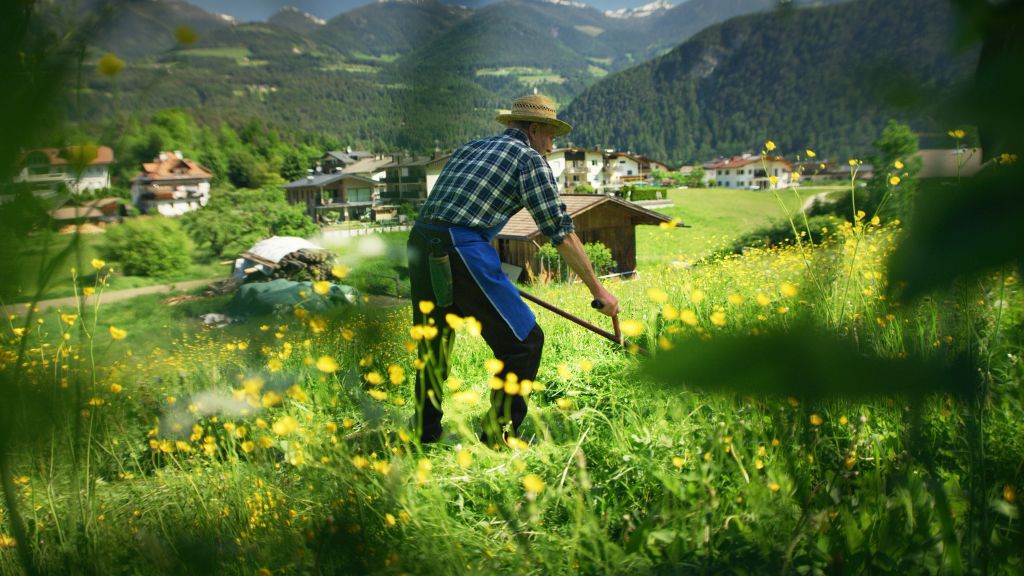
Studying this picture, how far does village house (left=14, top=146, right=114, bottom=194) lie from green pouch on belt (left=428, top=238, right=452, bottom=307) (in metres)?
1.56

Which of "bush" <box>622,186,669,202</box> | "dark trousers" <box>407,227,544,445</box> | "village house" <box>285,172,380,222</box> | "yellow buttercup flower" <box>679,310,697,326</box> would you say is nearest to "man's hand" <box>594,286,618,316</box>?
"dark trousers" <box>407,227,544,445</box>

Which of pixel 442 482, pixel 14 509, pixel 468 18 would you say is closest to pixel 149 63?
pixel 468 18

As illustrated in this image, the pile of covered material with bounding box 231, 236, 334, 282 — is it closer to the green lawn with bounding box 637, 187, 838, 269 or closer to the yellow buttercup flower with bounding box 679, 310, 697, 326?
the yellow buttercup flower with bounding box 679, 310, 697, 326

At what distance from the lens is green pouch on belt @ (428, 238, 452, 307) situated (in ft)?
7.09

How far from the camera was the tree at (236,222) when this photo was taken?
988 inches

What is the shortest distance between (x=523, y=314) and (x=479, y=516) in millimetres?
855

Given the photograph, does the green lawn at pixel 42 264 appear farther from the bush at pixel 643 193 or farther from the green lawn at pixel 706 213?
the bush at pixel 643 193

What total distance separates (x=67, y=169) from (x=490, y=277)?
167cm

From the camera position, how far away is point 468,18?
0.67m

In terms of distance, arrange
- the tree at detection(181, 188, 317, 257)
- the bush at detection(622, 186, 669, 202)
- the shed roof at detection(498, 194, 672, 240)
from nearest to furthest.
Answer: the shed roof at detection(498, 194, 672, 240) < the tree at detection(181, 188, 317, 257) < the bush at detection(622, 186, 669, 202)

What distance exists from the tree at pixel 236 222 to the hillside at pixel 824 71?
25.3 meters

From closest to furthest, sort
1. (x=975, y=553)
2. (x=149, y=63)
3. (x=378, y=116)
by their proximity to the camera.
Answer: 1. (x=149, y=63)
2. (x=378, y=116)
3. (x=975, y=553)

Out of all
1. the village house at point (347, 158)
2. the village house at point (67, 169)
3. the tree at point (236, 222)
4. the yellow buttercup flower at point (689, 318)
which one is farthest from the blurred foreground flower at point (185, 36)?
the tree at point (236, 222)

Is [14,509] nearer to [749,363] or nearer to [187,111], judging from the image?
[187,111]
